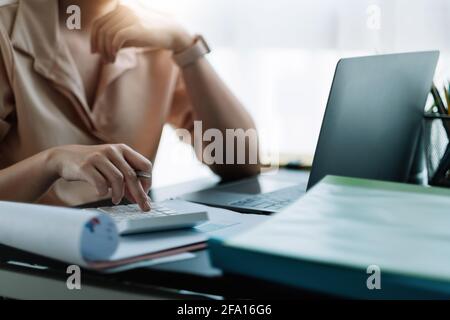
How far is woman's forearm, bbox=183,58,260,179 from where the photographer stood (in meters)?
1.16

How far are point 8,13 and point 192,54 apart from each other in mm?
391

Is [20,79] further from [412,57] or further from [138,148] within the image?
[412,57]

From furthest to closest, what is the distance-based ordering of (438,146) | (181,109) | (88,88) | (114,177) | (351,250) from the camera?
(181,109), (88,88), (438,146), (114,177), (351,250)

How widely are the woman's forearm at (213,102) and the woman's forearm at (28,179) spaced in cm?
49

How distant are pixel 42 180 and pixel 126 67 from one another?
487 millimetres

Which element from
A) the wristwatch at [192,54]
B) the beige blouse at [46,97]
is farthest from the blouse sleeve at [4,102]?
the wristwatch at [192,54]

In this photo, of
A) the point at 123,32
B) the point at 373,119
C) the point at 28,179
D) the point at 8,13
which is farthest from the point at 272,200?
the point at 8,13

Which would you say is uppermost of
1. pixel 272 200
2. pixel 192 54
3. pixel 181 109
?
pixel 192 54

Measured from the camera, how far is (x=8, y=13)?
3.21 ft

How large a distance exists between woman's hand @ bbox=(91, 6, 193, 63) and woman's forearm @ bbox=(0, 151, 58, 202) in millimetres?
358

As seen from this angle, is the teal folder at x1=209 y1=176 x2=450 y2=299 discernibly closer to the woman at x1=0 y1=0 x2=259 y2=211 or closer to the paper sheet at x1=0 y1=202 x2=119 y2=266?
the paper sheet at x1=0 y1=202 x2=119 y2=266

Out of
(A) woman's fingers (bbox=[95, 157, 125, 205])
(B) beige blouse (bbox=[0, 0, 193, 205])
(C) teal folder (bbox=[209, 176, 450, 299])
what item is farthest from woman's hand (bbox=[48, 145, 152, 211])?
(B) beige blouse (bbox=[0, 0, 193, 205])

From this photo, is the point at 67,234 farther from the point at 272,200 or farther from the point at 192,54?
the point at 192,54

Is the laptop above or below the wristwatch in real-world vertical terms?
below
